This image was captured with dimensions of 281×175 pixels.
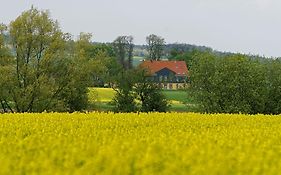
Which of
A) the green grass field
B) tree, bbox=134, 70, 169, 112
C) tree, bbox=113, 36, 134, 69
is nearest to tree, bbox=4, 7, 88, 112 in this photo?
the green grass field

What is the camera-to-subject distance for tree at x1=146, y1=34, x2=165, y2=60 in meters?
134

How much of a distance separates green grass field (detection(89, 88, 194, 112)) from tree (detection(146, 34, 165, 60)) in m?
38.1

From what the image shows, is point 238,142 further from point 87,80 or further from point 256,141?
point 87,80

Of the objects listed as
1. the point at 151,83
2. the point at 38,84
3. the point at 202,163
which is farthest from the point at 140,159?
the point at 151,83

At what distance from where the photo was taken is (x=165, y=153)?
10.1 meters

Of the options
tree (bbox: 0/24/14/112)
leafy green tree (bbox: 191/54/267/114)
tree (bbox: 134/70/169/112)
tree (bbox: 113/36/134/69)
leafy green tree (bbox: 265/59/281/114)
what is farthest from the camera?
tree (bbox: 113/36/134/69)

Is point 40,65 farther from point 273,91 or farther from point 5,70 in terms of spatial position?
point 273,91

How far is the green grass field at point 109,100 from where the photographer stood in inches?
2503

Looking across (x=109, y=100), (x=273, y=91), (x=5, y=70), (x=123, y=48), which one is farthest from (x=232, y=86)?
(x=123, y=48)

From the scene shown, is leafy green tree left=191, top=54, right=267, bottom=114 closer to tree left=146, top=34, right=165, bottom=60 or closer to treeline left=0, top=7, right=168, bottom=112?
treeline left=0, top=7, right=168, bottom=112

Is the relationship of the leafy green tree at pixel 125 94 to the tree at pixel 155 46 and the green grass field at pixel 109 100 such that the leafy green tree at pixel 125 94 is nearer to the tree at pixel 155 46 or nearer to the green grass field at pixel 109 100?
the green grass field at pixel 109 100

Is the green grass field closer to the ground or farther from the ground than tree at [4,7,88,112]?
closer to the ground

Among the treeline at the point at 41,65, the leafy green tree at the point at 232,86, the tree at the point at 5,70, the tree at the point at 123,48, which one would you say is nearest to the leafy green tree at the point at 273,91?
the leafy green tree at the point at 232,86

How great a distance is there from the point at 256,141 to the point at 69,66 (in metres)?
46.0
